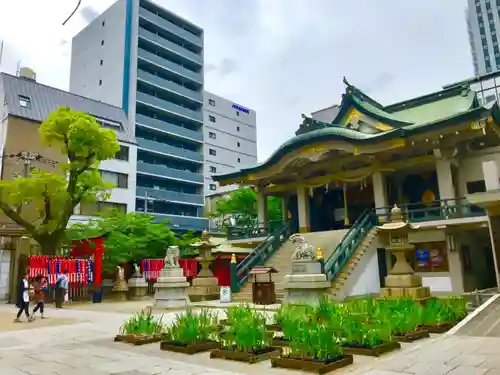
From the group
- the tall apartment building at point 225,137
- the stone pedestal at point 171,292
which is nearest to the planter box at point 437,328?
the stone pedestal at point 171,292

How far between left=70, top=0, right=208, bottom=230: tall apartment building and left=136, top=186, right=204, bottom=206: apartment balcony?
116 millimetres

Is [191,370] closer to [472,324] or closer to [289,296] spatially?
[472,324]

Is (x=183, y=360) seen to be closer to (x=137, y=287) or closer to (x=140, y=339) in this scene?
(x=140, y=339)

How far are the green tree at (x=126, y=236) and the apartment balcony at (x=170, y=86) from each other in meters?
27.5

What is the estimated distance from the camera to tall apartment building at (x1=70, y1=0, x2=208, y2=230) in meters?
50.3

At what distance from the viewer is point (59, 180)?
2280 cm

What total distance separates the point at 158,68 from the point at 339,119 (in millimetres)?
33795

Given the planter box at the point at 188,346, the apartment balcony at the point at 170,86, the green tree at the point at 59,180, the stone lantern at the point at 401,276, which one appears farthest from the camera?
the apartment balcony at the point at 170,86

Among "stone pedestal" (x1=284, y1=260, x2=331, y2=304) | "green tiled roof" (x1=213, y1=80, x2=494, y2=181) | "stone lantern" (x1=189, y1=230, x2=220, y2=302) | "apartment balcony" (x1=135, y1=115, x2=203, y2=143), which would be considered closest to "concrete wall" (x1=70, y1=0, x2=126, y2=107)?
"apartment balcony" (x1=135, y1=115, x2=203, y2=143)

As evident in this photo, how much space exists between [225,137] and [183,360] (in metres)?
57.8

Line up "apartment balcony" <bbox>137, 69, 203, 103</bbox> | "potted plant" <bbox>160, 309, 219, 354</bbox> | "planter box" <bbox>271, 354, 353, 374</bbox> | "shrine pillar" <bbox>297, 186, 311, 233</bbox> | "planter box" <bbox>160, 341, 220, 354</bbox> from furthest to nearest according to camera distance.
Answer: "apartment balcony" <bbox>137, 69, 203, 103</bbox>
"shrine pillar" <bbox>297, 186, 311, 233</bbox>
"potted plant" <bbox>160, 309, 219, 354</bbox>
"planter box" <bbox>160, 341, 220, 354</bbox>
"planter box" <bbox>271, 354, 353, 374</bbox>

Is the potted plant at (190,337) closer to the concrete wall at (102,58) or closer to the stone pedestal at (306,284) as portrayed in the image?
the stone pedestal at (306,284)

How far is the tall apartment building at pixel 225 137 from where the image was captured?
60.9 m

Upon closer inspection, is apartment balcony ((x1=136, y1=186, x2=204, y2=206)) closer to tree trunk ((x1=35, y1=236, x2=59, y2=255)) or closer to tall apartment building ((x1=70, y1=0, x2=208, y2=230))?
tall apartment building ((x1=70, y1=0, x2=208, y2=230))
